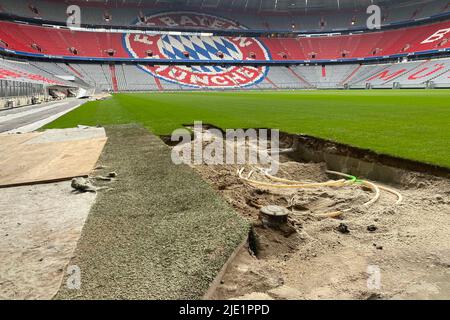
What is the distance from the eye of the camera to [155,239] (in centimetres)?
264

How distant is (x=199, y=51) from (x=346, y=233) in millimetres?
60962

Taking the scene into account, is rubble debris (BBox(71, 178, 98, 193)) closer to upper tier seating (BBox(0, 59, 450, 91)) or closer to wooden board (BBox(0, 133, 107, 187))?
wooden board (BBox(0, 133, 107, 187))

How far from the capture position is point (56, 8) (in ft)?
180

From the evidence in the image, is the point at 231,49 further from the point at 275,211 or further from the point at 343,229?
the point at 275,211

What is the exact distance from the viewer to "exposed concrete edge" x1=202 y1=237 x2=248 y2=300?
2.04 meters

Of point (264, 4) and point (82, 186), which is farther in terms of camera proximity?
point (264, 4)

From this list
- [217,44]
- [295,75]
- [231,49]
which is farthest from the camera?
[217,44]

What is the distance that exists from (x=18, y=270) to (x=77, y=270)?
439 millimetres

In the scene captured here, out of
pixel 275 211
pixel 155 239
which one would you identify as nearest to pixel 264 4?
pixel 275 211

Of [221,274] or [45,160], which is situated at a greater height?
[45,160]

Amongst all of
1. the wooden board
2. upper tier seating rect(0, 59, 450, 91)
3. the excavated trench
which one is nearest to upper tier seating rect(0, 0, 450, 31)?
upper tier seating rect(0, 59, 450, 91)

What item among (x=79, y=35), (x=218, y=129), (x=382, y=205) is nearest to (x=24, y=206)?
(x=382, y=205)

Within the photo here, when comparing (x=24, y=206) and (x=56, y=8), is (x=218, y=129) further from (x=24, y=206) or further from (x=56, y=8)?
(x=56, y=8)

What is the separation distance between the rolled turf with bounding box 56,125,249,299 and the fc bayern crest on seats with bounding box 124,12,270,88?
170 feet
